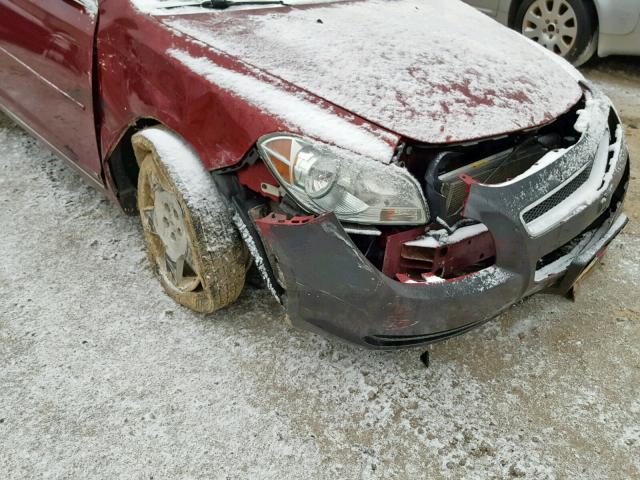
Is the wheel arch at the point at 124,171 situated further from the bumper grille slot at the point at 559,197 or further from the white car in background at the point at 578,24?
the white car in background at the point at 578,24

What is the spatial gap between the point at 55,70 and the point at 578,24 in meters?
4.03

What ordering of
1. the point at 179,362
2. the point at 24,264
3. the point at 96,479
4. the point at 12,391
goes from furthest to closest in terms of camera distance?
the point at 24,264
the point at 179,362
the point at 12,391
the point at 96,479

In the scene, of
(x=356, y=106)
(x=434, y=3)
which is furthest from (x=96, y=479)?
(x=434, y=3)

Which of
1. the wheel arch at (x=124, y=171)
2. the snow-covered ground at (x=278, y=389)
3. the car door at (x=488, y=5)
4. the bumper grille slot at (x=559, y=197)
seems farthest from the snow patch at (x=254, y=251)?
the car door at (x=488, y=5)

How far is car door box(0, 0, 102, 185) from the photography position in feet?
8.24

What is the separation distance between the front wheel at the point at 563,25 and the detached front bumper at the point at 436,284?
3242 millimetres

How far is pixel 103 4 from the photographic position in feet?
7.93

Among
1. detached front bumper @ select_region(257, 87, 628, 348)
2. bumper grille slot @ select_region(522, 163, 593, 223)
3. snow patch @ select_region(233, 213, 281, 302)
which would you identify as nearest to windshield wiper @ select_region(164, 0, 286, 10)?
snow patch @ select_region(233, 213, 281, 302)

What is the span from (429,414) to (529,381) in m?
0.43

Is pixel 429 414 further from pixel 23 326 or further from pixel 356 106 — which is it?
pixel 23 326

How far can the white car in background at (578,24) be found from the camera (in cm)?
462

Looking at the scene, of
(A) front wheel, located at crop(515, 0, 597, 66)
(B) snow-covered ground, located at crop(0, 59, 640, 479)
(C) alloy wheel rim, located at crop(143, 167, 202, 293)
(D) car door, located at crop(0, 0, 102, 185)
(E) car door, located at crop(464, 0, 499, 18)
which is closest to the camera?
(B) snow-covered ground, located at crop(0, 59, 640, 479)

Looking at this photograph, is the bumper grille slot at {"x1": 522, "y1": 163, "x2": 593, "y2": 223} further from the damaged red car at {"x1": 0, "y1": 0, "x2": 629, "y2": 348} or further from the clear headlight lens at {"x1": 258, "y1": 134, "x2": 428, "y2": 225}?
the clear headlight lens at {"x1": 258, "y1": 134, "x2": 428, "y2": 225}

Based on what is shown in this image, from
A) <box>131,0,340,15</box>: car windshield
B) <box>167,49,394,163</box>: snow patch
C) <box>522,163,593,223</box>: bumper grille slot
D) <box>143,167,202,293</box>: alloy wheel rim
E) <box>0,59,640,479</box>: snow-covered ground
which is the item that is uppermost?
<box>131,0,340,15</box>: car windshield
